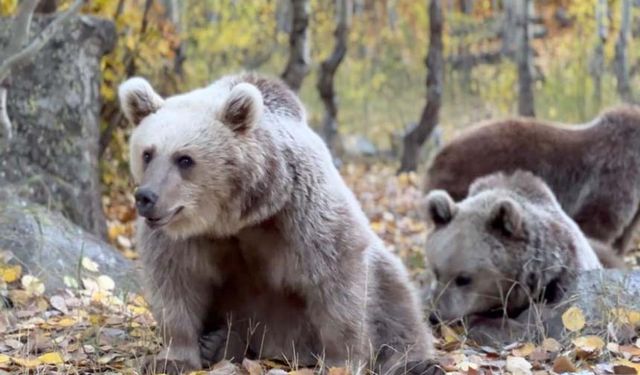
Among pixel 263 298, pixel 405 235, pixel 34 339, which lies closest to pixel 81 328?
pixel 34 339

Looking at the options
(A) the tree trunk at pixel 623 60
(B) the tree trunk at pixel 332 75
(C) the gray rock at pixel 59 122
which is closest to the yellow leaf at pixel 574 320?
(C) the gray rock at pixel 59 122

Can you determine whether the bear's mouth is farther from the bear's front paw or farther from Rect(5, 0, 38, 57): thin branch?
Rect(5, 0, 38, 57): thin branch

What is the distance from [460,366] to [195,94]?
1732 millimetres

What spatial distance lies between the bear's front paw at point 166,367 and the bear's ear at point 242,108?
41.8 inches

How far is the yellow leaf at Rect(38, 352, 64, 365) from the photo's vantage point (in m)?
4.56

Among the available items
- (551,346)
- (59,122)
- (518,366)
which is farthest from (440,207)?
(59,122)

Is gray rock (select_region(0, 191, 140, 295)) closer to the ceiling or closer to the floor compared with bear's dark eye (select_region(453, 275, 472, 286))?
closer to the ceiling

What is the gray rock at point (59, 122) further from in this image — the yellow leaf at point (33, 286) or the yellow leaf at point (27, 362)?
the yellow leaf at point (27, 362)

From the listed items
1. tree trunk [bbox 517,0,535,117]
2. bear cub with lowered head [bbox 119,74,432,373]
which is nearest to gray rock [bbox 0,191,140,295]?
bear cub with lowered head [bbox 119,74,432,373]

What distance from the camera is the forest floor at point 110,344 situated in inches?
184

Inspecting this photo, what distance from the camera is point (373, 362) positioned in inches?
189

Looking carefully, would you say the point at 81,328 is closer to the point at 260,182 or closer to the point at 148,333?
the point at 148,333

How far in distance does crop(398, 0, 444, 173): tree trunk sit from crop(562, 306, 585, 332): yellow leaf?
9.90 m

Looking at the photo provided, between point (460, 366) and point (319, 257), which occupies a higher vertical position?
point (319, 257)
